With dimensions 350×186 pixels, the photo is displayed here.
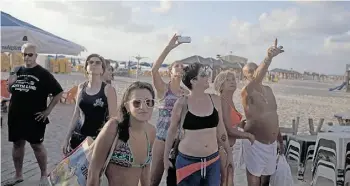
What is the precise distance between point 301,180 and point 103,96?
11.7 feet

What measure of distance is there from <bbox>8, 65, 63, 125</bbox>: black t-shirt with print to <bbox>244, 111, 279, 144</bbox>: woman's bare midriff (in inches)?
101

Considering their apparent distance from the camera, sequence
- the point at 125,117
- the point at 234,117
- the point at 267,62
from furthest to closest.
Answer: the point at 234,117 → the point at 267,62 → the point at 125,117

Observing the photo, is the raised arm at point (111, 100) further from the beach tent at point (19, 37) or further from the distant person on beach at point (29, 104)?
the beach tent at point (19, 37)

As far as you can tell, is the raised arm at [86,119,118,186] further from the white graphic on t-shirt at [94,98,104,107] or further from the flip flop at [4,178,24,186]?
the flip flop at [4,178,24,186]

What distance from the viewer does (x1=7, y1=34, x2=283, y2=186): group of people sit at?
7.38 feet

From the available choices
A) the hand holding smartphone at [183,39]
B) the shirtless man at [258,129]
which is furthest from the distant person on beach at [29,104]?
the shirtless man at [258,129]

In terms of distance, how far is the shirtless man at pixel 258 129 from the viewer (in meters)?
3.93

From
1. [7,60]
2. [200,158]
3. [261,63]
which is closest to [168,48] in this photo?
[261,63]

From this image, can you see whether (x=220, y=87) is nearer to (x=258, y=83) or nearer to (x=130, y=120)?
(x=258, y=83)

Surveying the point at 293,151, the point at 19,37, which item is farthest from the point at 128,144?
the point at 19,37

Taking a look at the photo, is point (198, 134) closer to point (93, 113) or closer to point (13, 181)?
point (93, 113)

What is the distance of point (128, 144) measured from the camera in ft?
7.23

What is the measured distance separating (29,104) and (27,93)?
139mm

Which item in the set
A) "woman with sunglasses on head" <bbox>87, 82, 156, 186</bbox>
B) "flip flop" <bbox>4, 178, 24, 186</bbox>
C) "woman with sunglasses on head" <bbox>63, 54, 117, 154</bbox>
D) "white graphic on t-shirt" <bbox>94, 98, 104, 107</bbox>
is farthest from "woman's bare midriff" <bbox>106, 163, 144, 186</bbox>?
"flip flop" <bbox>4, 178, 24, 186</bbox>
